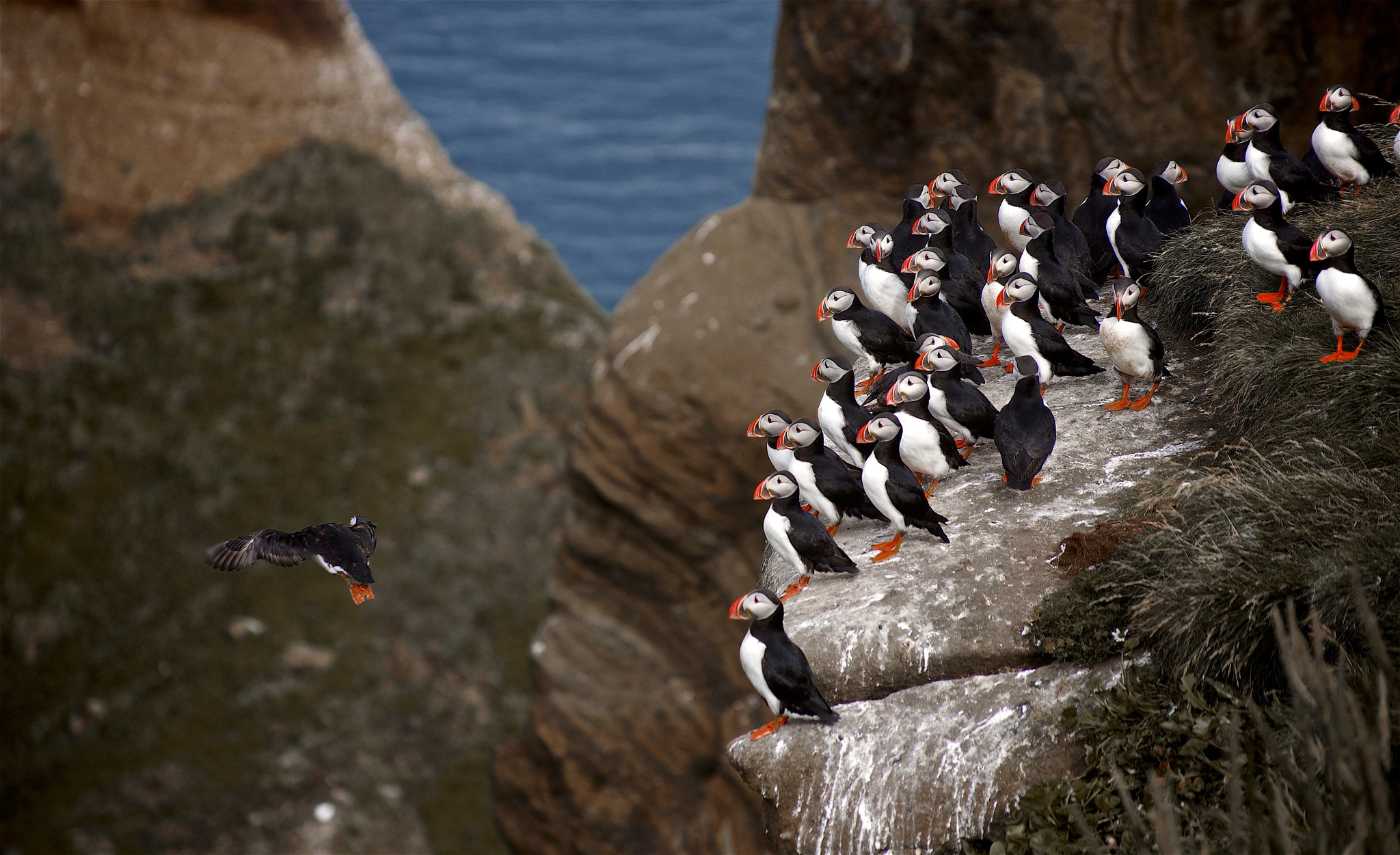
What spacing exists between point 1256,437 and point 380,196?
1833 centimetres

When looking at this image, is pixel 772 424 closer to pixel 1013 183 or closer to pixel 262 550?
pixel 262 550

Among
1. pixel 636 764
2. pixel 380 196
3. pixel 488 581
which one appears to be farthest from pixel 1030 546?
pixel 380 196

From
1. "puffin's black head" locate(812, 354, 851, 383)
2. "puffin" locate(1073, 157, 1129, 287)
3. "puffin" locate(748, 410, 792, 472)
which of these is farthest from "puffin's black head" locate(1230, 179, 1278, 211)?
"puffin" locate(748, 410, 792, 472)

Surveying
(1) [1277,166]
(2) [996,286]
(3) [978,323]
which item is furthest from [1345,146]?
(3) [978,323]

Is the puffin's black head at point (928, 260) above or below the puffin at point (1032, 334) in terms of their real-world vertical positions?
above

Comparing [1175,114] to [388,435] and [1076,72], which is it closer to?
[1076,72]

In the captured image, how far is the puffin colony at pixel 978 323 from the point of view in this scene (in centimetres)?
568

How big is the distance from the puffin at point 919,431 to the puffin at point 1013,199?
98.7 inches

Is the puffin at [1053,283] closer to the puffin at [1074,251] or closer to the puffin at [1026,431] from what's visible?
the puffin at [1074,251]

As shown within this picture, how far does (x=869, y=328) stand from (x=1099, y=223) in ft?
7.08

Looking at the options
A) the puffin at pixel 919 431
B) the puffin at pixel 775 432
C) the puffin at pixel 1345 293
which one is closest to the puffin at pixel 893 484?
the puffin at pixel 919 431

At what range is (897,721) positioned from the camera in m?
5.28

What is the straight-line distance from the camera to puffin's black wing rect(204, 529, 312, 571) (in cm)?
491

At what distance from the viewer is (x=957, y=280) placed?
7488 millimetres
